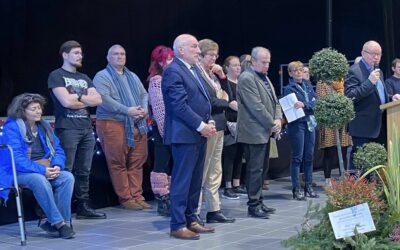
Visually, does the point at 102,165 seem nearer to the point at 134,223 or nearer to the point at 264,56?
the point at 134,223

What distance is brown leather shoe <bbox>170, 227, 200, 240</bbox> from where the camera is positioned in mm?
5118

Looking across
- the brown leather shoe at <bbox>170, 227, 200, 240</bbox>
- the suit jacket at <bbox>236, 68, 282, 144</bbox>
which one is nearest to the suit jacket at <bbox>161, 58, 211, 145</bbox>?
the brown leather shoe at <bbox>170, 227, 200, 240</bbox>

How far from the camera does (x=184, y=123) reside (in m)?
5.04

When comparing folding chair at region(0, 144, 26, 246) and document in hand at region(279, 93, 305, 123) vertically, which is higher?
document in hand at region(279, 93, 305, 123)

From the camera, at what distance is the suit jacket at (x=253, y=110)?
586cm

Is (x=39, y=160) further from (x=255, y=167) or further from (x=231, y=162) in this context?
(x=231, y=162)

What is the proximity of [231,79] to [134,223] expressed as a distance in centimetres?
189

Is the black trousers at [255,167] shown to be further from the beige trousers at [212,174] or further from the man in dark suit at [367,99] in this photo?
the man in dark suit at [367,99]

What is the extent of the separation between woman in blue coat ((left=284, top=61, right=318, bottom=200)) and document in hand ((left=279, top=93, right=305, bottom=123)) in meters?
0.04

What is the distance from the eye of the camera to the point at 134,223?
587cm

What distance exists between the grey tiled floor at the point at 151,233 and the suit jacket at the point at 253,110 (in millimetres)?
708

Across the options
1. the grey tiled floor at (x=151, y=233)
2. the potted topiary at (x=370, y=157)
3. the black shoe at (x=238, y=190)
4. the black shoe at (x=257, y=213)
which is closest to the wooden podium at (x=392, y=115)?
the potted topiary at (x=370, y=157)

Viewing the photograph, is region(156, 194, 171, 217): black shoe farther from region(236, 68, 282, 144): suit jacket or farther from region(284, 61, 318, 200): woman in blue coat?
region(284, 61, 318, 200): woman in blue coat

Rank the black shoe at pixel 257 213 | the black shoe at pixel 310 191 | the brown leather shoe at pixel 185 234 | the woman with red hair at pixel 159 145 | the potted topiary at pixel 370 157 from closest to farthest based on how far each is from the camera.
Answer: the potted topiary at pixel 370 157, the brown leather shoe at pixel 185 234, the black shoe at pixel 257 213, the woman with red hair at pixel 159 145, the black shoe at pixel 310 191
